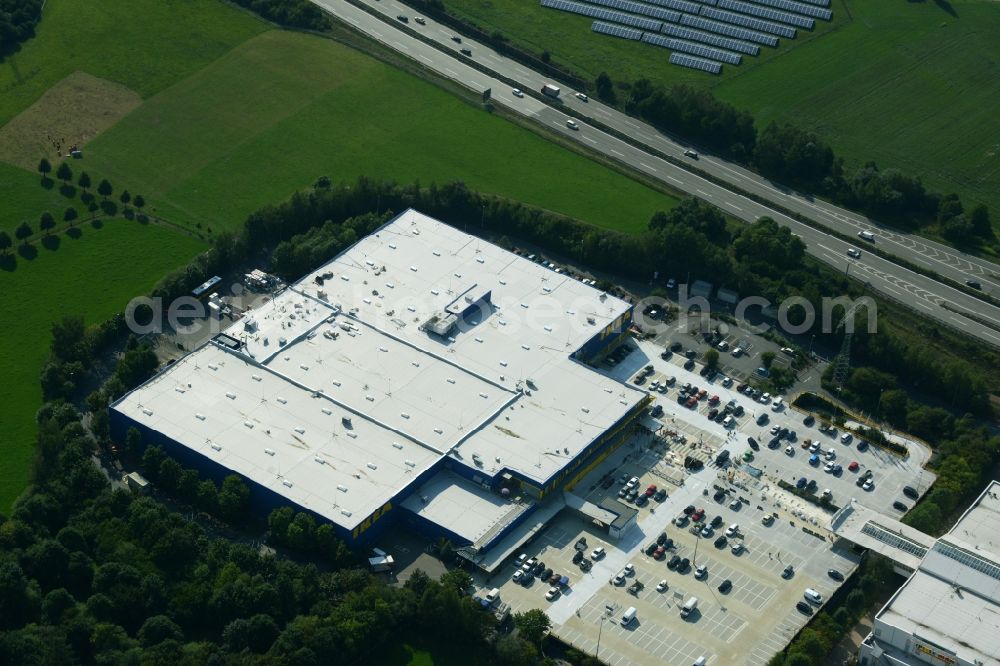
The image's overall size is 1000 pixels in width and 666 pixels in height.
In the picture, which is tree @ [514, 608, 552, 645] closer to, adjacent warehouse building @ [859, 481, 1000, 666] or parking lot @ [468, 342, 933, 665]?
parking lot @ [468, 342, 933, 665]

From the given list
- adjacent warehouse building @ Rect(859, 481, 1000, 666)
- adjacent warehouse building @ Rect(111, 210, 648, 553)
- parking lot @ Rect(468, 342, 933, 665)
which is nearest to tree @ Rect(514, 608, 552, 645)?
parking lot @ Rect(468, 342, 933, 665)

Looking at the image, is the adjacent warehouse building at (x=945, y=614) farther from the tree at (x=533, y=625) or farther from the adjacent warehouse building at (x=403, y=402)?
the adjacent warehouse building at (x=403, y=402)

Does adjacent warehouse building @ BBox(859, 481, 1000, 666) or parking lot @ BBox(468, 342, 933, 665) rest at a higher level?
adjacent warehouse building @ BBox(859, 481, 1000, 666)

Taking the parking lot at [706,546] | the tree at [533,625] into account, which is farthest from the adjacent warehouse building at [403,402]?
the tree at [533,625]

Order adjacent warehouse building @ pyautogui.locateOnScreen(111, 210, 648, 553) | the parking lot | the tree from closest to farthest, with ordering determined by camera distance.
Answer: the tree, the parking lot, adjacent warehouse building @ pyautogui.locateOnScreen(111, 210, 648, 553)

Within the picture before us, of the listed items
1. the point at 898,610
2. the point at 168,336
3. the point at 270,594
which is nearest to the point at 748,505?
the point at 898,610

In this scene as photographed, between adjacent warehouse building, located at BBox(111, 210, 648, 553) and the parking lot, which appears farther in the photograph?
adjacent warehouse building, located at BBox(111, 210, 648, 553)
